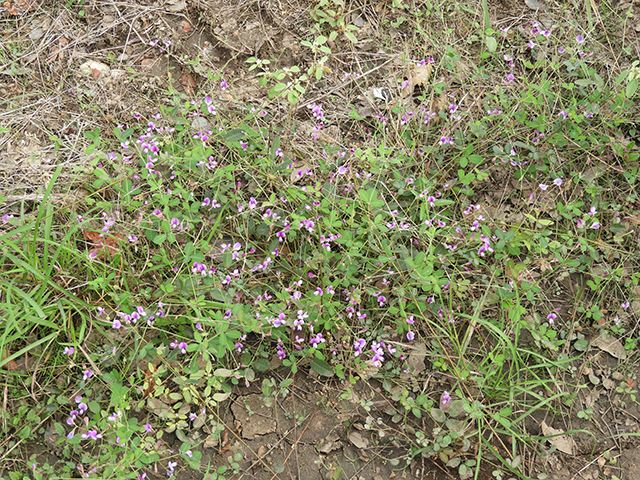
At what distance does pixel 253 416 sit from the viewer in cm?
249

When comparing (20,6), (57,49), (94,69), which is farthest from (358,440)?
(20,6)

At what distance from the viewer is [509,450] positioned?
244cm

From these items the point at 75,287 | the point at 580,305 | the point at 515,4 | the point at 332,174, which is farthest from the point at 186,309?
the point at 515,4

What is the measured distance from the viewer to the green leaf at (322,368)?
2496mm

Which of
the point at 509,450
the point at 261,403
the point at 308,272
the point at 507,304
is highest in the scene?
the point at 507,304

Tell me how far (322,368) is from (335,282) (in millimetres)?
443

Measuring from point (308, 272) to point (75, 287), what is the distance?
3.78 feet

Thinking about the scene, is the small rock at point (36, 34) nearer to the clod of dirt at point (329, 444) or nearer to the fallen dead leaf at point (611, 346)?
the clod of dirt at point (329, 444)

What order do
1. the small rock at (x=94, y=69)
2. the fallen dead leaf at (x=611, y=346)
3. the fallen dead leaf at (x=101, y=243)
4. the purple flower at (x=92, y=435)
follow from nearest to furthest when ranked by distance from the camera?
1. the purple flower at (x=92, y=435)
2. the fallen dead leaf at (x=101, y=243)
3. the fallen dead leaf at (x=611, y=346)
4. the small rock at (x=94, y=69)

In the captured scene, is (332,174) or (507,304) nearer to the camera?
(507,304)

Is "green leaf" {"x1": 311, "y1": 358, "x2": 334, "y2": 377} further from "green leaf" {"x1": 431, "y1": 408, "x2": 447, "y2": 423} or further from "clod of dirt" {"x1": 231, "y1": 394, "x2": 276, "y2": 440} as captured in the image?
"green leaf" {"x1": 431, "y1": 408, "x2": 447, "y2": 423}

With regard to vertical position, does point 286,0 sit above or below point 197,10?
above

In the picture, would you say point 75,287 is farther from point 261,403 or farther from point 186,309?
point 261,403

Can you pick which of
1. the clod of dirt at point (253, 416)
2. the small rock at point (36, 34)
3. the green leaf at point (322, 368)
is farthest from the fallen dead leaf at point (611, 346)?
the small rock at point (36, 34)
